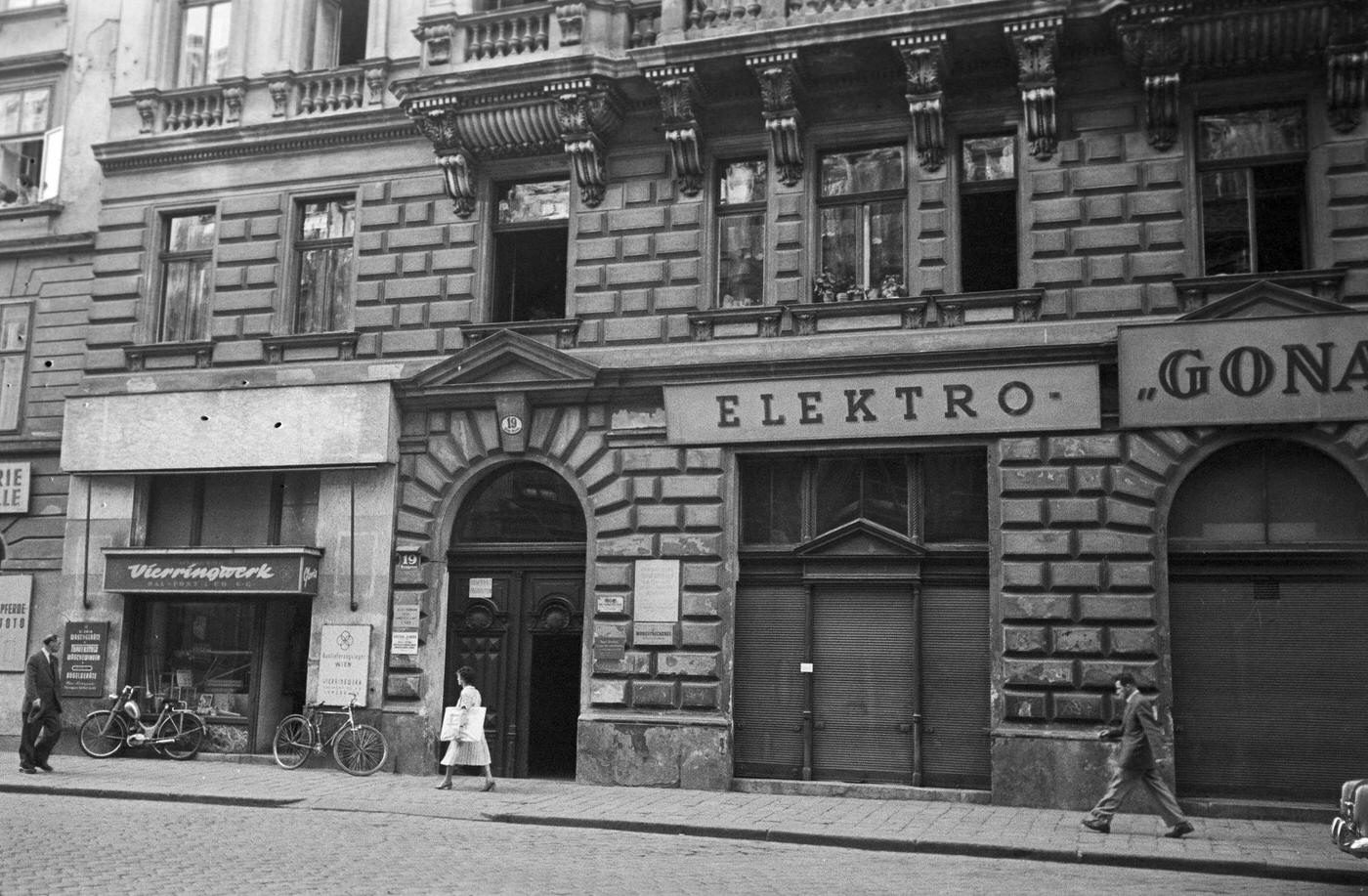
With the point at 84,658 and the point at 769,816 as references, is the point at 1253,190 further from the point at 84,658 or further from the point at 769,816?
the point at 84,658

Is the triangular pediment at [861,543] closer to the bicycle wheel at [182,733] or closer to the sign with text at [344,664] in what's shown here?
the sign with text at [344,664]

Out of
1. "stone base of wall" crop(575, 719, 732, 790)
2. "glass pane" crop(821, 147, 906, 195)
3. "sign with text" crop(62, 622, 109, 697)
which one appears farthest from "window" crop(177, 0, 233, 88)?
"stone base of wall" crop(575, 719, 732, 790)

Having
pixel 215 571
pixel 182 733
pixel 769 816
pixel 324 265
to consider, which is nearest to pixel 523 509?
pixel 215 571

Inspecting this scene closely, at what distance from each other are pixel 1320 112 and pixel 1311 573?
5.90m

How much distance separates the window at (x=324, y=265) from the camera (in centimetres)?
2150

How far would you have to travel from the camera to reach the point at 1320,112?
17234mm

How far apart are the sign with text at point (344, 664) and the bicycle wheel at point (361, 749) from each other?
1.94 ft

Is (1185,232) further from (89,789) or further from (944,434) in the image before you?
(89,789)

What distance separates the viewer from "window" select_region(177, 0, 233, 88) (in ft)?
75.8

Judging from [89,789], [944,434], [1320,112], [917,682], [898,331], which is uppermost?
[1320,112]

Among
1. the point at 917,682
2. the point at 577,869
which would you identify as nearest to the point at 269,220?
the point at 917,682

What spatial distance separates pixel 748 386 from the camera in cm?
1891

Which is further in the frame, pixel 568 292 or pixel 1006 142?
pixel 568 292

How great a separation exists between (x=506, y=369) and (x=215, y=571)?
5623 mm
